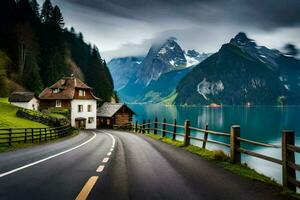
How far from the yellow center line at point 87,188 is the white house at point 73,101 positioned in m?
70.0

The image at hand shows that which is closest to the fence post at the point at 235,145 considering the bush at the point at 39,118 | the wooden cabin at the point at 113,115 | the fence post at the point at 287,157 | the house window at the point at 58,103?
the fence post at the point at 287,157

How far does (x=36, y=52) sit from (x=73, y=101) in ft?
117

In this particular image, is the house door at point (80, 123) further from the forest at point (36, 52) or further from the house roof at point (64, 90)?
the forest at point (36, 52)

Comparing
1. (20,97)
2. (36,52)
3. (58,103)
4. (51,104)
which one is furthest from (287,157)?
(36,52)

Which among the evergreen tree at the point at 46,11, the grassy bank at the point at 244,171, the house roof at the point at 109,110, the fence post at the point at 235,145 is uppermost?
the evergreen tree at the point at 46,11

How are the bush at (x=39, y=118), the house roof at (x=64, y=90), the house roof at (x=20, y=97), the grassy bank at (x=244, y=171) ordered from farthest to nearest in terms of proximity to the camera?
1. the house roof at (x=64, y=90)
2. the house roof at (x=20, y=97)
3. the bush at (x=39, y=118)
4. the grassy bank at (x=244, y=171)

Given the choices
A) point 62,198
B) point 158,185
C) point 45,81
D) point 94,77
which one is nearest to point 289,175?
point 158,185

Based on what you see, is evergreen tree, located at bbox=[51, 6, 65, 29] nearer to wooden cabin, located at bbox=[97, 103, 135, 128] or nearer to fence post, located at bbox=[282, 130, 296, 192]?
wooden cabin, located at bbox=[97, 103, 135, 128]

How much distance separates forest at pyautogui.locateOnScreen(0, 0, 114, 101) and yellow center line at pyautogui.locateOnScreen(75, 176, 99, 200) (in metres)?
74.1

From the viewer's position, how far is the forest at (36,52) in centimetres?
8888

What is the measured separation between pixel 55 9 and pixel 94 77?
30.9 meters

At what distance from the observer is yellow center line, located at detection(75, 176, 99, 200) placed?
7.02 metres

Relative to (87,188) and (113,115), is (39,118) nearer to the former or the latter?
(113,115)

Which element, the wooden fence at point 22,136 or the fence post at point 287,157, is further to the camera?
the wooden fence at point 22,136
